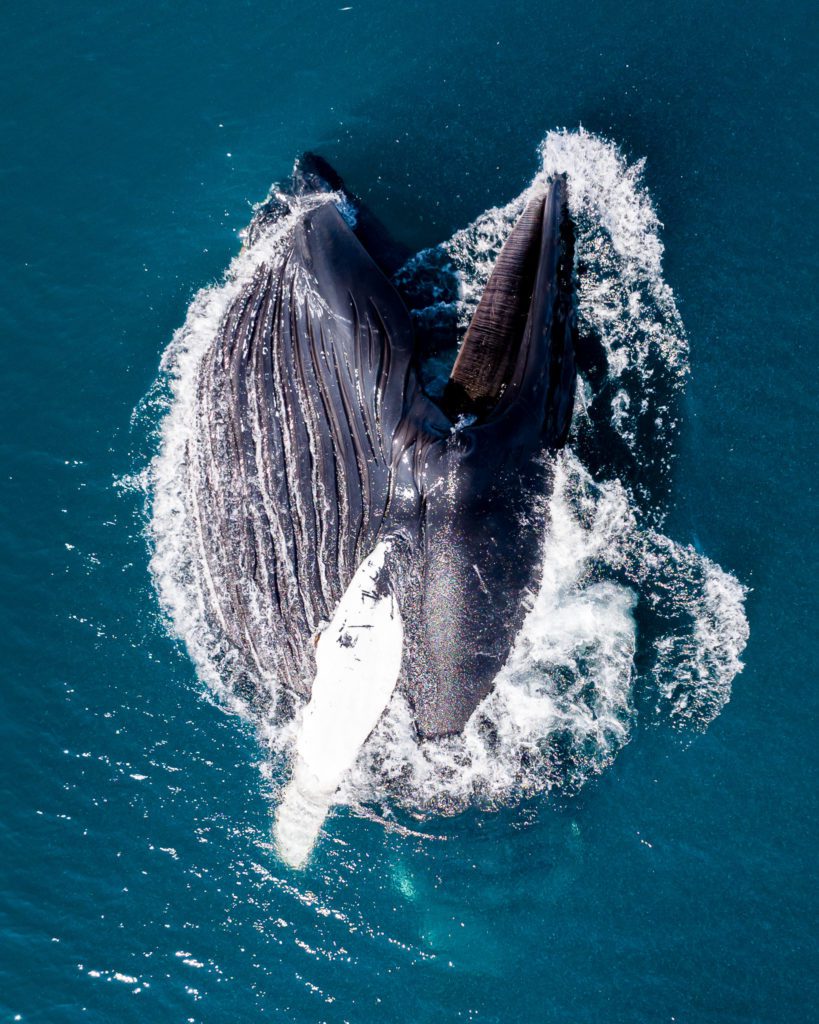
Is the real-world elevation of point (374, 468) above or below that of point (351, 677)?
above

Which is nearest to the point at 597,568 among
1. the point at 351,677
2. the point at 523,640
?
the point at 523,640

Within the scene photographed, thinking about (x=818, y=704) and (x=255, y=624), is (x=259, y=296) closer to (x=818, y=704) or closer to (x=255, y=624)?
(x=255, y=624)

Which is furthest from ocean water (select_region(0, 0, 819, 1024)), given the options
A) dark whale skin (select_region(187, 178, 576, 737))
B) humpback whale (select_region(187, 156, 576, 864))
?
dark whale skin (select_region(187, 178, 576, 737))

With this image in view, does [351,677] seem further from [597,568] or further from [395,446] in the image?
[597,568]

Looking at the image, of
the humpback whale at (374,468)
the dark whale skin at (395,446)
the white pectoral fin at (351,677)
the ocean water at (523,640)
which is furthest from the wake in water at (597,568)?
the dark whale skin at (395,446)

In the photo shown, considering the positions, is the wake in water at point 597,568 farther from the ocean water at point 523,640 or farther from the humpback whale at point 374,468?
the humpback whale at point 374,468
